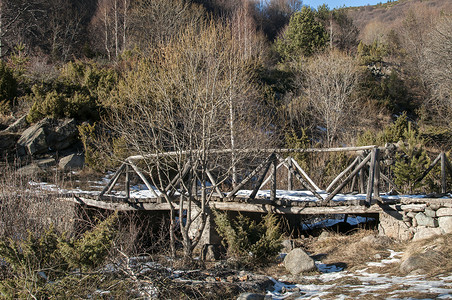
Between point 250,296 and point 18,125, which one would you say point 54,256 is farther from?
point 18,125

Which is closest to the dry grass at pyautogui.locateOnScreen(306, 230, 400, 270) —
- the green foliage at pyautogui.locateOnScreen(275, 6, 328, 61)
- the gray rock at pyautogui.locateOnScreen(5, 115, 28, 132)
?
the gray rock at pyautogui.locateOnScreen(5, 115, 28, 132)

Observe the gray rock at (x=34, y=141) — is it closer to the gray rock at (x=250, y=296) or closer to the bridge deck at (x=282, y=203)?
the bridge deck at (x=282, y=203)

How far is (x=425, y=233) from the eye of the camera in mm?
6246

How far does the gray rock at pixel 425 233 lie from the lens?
20.2ft

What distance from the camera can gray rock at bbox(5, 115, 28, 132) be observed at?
1252 cm

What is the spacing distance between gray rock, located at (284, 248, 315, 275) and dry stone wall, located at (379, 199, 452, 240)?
1.82 metres

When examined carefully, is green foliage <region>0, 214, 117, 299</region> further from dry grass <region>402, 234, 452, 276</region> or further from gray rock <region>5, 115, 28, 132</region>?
gray rock <region>5, 115, 28, 132</region>

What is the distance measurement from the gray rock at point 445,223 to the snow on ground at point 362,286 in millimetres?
927

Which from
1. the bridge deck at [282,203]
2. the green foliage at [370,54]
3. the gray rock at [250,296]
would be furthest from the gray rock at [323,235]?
the green foliage at [370,54]

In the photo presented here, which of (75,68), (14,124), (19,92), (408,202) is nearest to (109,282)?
(408,202)

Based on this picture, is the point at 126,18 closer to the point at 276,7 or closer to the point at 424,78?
the point at 424,78

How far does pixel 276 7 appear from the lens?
37719mm

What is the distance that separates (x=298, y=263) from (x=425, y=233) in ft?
7.62

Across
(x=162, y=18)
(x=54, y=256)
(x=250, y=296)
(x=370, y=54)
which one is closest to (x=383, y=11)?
(x=370, y=54)
